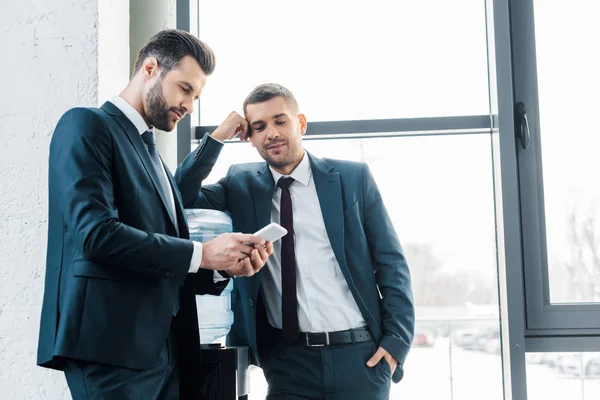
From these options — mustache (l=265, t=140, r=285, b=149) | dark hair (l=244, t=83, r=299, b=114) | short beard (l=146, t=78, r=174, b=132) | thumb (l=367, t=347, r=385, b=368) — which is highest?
dark hair (l=244, t=83, r=299, b=114)

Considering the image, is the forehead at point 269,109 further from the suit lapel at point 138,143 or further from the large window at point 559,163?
the large window at point 559,163

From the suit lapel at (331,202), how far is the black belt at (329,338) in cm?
19

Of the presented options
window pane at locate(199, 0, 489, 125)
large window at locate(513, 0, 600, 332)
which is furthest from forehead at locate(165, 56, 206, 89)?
large window at locate(513, 0, 600, 332)

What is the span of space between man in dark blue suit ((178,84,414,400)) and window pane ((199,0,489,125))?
0.55 m

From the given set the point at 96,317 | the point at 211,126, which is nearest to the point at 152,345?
the point at 96,317

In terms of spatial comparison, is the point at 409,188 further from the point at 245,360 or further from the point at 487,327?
the point at 245,360

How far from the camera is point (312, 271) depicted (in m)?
2.28

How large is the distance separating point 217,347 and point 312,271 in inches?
17.8

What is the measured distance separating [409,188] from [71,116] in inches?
61.3

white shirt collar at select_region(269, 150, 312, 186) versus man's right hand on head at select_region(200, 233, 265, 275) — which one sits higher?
white shirt collar at select_region(269, 150, 312, 186)

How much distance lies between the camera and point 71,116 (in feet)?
5.53

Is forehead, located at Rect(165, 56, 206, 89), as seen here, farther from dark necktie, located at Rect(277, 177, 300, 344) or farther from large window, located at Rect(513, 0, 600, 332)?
large window, located at Rect(513, 0, 600, 332)

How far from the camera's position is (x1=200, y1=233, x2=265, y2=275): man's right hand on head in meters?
1.74

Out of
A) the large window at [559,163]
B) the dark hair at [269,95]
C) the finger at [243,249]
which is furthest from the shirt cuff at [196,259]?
the large window at [559,163]
